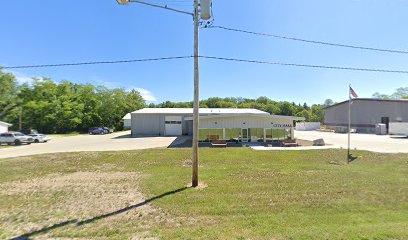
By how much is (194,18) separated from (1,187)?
32.6ft

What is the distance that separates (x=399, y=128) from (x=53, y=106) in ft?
215

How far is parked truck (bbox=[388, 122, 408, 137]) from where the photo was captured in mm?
37228

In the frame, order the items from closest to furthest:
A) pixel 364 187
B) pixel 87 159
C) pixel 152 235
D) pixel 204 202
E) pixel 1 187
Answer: pixel 152 235 < pixel 204 202 < pixel 364 187 < pixel 1 187 < pixel 87 159

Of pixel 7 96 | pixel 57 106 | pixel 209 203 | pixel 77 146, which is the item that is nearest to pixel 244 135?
pixel 77 146

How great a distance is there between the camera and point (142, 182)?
983 cm

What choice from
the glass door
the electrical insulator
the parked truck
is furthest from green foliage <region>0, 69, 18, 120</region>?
the parked truck

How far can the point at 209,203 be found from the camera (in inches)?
278

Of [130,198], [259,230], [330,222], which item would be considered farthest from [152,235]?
[330,222]

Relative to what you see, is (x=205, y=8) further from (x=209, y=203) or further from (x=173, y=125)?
(x=173, y=125)

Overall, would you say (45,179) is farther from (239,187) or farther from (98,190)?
(239,187)

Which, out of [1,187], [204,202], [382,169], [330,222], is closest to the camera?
Result: [330,222]

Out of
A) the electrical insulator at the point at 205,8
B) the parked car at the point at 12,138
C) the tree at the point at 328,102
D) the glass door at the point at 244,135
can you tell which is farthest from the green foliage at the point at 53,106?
the tree at the point at 328,102

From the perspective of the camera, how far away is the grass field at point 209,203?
206 inches

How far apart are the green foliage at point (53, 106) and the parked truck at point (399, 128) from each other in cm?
5852
